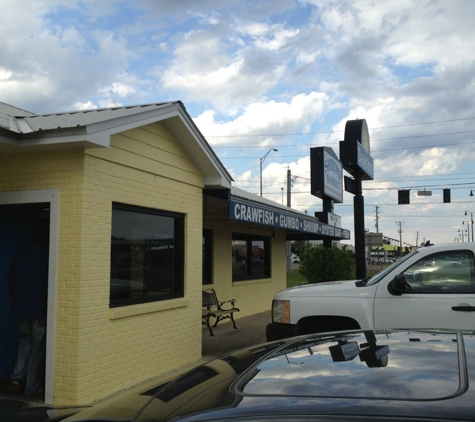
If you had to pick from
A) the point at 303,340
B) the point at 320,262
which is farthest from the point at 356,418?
the point at 320,262

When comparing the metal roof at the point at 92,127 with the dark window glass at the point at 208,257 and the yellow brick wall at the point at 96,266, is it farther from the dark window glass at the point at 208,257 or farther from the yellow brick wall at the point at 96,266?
the dark window glass at the point at 208,257

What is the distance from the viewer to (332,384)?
1.85 metres

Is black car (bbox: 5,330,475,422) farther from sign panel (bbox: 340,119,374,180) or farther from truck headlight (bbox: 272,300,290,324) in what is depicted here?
sign panel (bbox: 340,119,374,180)

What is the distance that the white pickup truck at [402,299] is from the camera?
19.2 ft

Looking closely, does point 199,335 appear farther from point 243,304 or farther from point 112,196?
point 243,304

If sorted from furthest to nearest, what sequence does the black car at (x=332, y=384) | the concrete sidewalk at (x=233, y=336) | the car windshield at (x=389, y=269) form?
the concrete sidewalk at (x=233, y=336), the car windshield at (x=389, y=269), the black car at (x=332, y=384)

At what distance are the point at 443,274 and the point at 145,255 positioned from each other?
13.4ft

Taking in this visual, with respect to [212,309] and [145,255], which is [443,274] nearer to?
[145,255]

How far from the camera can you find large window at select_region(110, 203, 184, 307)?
7020 mm

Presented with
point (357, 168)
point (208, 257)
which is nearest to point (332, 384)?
point (208, 257)

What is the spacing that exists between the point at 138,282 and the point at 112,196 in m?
1.49

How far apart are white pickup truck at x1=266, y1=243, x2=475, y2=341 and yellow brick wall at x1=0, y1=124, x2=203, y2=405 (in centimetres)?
189

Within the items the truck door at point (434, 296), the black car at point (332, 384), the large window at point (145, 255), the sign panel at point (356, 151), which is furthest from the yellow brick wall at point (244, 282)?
the black car at point (332, 384)

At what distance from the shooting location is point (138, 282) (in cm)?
751
